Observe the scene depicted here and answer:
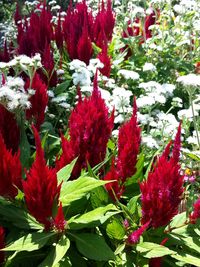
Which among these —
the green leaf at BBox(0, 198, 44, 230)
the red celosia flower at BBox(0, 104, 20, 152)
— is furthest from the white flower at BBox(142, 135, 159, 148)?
the green leaf at BBox(0, 198, 44, 230)

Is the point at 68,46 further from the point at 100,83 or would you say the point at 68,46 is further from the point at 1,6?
the point at 1,6

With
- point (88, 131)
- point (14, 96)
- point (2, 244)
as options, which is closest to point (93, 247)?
point (2, 244)

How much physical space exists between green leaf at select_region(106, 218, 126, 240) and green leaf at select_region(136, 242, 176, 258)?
87 millimetres

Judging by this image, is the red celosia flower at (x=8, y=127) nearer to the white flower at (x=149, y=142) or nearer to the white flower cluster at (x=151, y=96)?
the white flower at (x=149, y=142)

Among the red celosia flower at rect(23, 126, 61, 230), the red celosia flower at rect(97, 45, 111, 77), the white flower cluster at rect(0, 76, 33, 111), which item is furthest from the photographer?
the red celosia flower at rect(97, 45, 111, 77)

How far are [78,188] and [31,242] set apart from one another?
10.9 inches

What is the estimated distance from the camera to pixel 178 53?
4594mm

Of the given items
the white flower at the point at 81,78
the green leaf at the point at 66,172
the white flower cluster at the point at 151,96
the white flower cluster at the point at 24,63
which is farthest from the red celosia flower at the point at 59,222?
the white flower at the point at 81,78

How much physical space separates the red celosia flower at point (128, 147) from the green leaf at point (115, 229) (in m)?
0.20

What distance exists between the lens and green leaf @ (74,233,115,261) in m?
1.84

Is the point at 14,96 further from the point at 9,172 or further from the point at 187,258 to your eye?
the point at 187,258

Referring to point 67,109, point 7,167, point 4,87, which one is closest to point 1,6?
point 67,109

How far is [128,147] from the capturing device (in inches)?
76.5

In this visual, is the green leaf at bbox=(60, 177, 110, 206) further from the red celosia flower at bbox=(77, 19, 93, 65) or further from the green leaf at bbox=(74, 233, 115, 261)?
the red celosia flower at bbox=(77, 19, 93, 65)
